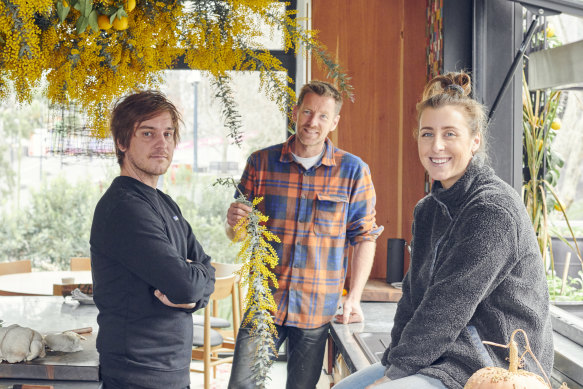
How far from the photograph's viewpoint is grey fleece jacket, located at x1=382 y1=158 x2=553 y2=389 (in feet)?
4.76

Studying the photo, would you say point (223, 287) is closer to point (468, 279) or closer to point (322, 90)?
point (322, 90)

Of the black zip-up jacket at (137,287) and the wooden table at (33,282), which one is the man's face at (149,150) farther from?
the wooden table at (33,282)

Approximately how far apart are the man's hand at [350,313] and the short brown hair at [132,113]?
4.08 ft

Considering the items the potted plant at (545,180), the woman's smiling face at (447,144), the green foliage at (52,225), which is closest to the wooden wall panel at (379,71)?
the potted plant at (545,180)

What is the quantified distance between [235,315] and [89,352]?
2479mm

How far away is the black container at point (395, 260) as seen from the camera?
3467 mm

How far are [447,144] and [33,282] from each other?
3.47m

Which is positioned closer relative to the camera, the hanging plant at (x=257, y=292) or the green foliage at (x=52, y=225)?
the hanging plant at (x=257, y=292)

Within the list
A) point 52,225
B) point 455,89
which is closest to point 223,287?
point 52,225

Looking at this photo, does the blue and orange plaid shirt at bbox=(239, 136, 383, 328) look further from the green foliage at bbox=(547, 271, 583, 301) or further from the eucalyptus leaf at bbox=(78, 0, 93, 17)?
the eucalyptus leaf at bbox=(78, 0, 93, 17)

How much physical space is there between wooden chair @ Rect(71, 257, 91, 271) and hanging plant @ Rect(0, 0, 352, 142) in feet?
13.3

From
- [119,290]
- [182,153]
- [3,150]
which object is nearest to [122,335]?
[119,290]

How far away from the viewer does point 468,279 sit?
4.77 ft

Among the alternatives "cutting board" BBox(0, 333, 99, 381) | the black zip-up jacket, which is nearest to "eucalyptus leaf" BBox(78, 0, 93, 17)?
the black zip-up jacket
